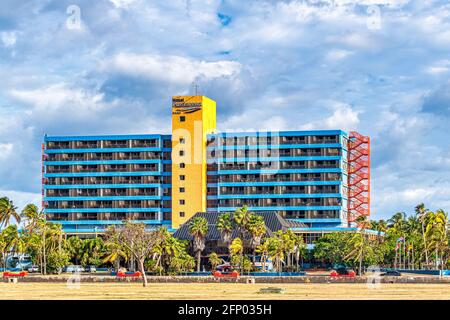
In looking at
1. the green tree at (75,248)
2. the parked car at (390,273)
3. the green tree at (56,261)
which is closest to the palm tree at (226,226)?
the green tree at (56,261)

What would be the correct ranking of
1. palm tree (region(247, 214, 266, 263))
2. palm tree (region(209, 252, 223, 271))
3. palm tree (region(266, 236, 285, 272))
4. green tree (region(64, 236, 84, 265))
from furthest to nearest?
green tree (region(64, 236, 84, 265))
palm tree (region(209, 252, 223, 271))
palm tree (region(247, 214, 266, 263))
palm tree (region(266, 236, 285, 272))

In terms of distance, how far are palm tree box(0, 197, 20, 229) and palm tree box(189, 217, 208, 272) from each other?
1523 inches

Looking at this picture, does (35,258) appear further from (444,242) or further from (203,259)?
(444,242)

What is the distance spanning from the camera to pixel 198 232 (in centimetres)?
17312

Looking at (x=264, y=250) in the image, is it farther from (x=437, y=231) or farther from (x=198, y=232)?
(x=437, y=231)

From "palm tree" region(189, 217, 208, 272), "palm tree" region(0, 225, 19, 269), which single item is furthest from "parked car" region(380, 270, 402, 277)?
"palm tree" region(0, 225, 19, 269)

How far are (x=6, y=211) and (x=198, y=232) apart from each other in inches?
1648

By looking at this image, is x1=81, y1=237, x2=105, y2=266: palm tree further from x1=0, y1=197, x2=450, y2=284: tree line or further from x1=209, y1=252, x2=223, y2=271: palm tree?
x1=209, y1=252, x2=223, y2=271: palm tree

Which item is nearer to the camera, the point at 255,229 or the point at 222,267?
the point at 255,229

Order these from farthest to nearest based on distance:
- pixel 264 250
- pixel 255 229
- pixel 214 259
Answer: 1. pixel 214 259
2. pixel 255 229
3. pixel 264 250

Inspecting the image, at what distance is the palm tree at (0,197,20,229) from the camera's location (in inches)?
7298

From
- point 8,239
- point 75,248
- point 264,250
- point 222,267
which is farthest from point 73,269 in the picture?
point 264,250

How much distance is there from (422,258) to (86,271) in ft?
235
